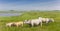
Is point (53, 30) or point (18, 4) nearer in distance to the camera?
point (53, 30)

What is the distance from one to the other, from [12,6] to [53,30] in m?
0.98

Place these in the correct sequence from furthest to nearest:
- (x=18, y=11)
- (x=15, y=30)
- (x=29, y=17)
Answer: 1. (x=29, y=17)
2. (x=18, y=11)
3. (x=15, y=30)

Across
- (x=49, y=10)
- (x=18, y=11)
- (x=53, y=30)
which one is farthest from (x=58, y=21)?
(x=18, y=11)

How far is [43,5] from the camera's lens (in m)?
2.62

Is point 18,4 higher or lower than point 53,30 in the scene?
higher

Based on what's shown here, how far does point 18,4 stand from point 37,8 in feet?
1.32

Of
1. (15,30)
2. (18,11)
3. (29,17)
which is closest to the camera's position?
(15,30)

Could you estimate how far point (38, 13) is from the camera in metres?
2.71

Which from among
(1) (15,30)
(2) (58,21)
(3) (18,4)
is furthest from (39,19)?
(1) (15,30)

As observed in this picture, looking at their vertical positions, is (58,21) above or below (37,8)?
below

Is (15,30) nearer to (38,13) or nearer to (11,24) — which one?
(11,24)

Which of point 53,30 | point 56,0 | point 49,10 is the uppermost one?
point 56,0

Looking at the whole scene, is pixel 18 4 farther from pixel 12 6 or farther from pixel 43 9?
pixel 43 9

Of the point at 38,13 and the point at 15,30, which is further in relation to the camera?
the point at 38,13
